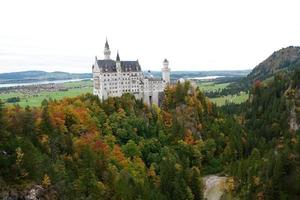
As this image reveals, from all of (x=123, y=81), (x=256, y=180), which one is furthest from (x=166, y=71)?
(x=256, y=180)

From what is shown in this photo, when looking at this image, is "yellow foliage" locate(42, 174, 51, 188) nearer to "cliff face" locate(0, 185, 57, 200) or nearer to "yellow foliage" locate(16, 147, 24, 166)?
"cliff face" locate(0, 185, 57, 200)

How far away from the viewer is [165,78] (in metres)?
158

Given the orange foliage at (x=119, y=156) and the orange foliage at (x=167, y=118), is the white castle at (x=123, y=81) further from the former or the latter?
the orange foliage at (x=119, y=156)

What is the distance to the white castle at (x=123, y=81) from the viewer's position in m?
142

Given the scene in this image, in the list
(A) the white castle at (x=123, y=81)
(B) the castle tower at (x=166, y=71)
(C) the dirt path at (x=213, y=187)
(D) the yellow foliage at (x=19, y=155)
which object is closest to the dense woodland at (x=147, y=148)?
(D) the yellow foliage at (x=19, y=155)

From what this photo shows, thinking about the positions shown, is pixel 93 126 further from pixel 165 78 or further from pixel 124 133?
pixel 165 78

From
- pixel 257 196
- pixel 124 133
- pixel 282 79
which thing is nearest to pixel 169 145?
pixel 124 133

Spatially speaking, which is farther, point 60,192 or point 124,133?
point 124,133

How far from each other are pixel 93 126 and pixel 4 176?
2256 inches

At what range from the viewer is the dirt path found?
358ft

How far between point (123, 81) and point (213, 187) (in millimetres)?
50114

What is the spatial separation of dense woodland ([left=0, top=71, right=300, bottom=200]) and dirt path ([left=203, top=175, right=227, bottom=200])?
351 cm

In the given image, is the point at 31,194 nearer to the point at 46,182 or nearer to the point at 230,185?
the point at 46,182

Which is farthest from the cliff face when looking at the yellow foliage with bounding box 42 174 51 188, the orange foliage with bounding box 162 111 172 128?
the orange foliage with bounding box 162 111 172 128
